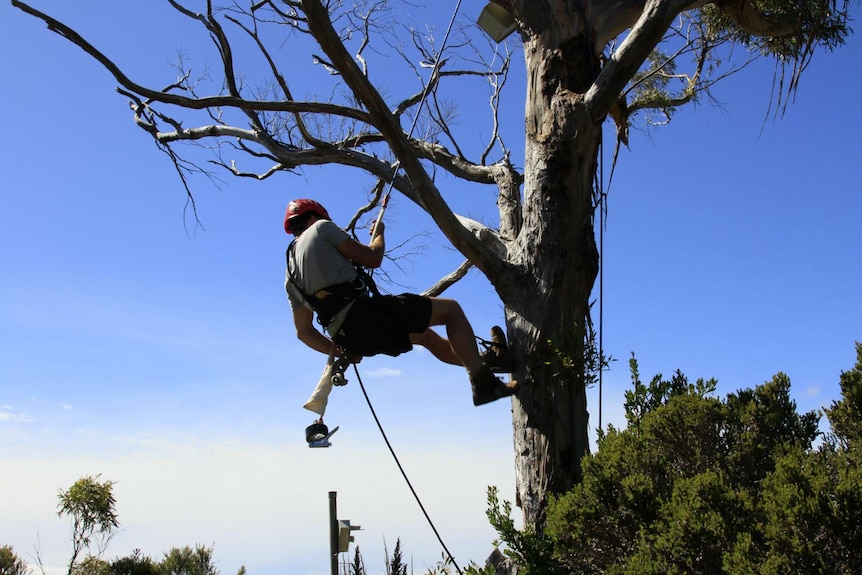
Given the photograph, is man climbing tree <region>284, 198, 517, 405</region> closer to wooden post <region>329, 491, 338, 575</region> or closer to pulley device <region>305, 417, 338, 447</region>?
pulley device <region>305, 417, 338, 447</region>

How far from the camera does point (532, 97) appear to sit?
5996mm

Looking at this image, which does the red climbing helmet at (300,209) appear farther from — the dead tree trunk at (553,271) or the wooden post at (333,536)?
the wooden post at (333,536)

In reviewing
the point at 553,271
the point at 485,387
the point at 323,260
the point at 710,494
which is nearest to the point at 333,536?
the point at 485,387

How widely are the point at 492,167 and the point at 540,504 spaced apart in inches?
137

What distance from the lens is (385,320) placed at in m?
5.16

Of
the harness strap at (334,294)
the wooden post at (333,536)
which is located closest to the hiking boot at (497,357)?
the harness strap at (334,294)

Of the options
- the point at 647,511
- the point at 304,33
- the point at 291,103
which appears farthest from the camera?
the point at 304,33

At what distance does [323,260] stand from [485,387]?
1.28m

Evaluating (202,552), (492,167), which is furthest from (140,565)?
(492,167)

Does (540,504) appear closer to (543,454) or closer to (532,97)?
(543,454)

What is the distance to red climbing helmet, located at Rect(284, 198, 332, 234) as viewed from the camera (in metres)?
5.55

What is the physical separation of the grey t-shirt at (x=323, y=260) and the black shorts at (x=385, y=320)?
0.28ft

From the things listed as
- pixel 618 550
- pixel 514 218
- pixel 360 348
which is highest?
pixel 514 218

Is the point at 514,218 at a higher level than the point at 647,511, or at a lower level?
higher
